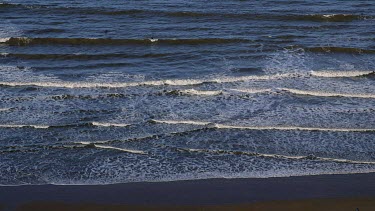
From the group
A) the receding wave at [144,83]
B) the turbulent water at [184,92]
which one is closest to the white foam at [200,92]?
the turbulent water at [184,92]

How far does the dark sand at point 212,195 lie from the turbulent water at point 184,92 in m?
0.33

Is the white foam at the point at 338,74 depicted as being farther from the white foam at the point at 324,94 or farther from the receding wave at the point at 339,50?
the receding wave at the point at 339,50

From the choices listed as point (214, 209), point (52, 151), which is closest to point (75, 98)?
point (52, 151)

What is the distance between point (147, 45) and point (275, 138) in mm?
9977

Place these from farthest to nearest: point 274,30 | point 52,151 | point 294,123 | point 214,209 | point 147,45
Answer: point 274,30
point 147,45
point 294,123
point 52,151
point 214,209

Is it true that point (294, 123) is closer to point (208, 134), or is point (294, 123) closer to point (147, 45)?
point (208, 134)

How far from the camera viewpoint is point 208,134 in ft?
50.1

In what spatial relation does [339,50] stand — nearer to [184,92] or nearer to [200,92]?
[200,92]

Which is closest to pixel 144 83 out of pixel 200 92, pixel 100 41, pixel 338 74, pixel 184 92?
pixel 184 92

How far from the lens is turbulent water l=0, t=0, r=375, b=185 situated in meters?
13.8

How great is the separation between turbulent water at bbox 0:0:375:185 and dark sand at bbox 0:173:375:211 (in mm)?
326


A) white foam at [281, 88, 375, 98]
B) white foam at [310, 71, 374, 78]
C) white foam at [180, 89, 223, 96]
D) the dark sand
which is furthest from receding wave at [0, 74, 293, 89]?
the dark sand

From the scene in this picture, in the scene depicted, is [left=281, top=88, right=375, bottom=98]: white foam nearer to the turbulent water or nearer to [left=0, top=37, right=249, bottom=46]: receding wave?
the turbulent water

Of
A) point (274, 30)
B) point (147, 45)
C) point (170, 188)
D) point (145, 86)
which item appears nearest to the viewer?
point (170, 188)
